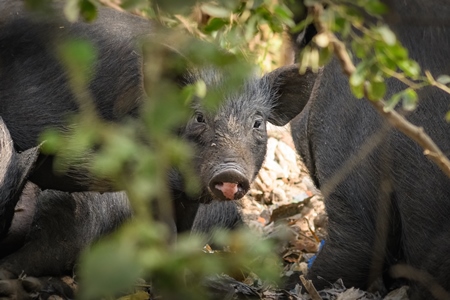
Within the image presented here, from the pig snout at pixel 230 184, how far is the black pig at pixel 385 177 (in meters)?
0.64

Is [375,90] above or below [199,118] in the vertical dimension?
above

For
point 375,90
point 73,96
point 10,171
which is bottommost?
point 10,171

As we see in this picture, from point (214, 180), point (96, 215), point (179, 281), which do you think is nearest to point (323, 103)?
point (214, 180)

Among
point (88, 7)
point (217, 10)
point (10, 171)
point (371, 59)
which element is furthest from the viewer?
point (10, 171)

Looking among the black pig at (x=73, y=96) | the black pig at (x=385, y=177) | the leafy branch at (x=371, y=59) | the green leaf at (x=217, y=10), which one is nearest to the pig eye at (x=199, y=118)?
the black pig at (x=73, y=96)

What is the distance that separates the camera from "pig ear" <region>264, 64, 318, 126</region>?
4257 millimetres

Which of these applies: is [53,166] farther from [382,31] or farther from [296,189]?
[296,189]

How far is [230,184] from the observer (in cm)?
357

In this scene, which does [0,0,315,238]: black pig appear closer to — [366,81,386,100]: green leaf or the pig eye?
the pig eye

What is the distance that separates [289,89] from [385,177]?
70cm

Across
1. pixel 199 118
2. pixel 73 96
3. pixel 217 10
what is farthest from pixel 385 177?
pixel 217 10

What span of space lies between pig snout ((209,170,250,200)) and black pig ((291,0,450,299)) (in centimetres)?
64

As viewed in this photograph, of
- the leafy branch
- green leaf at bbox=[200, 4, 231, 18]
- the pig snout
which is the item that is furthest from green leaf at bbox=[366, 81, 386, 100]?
the pig snout

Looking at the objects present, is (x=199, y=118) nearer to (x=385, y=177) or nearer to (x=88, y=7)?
(x=385, y=177)
